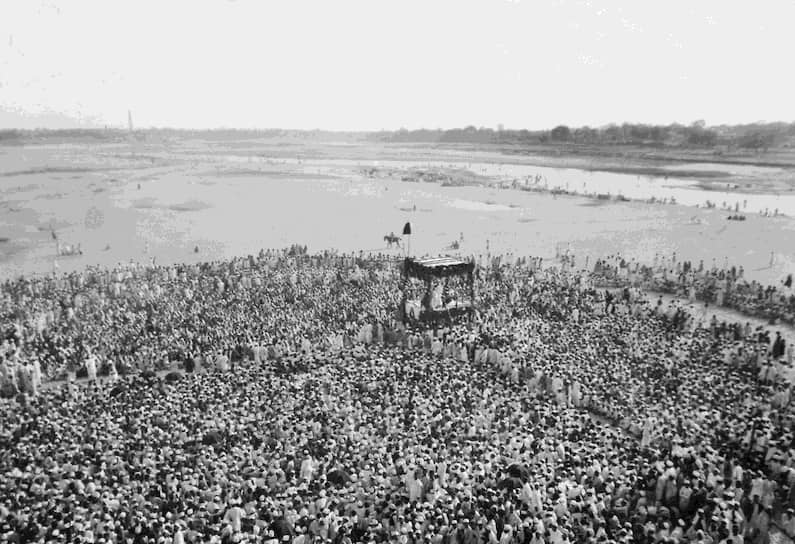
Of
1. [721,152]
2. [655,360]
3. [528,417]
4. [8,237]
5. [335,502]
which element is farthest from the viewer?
[721,152]

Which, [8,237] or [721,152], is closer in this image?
[8,237]

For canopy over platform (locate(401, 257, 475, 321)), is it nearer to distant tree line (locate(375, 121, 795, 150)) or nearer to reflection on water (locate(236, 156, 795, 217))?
reflection on water (locate(236, 156, 795, 217))

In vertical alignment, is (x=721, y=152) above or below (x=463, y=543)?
above

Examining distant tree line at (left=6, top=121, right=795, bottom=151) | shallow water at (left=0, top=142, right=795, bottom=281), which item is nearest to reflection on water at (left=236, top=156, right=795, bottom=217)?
shallow water at (left=0, top=142, right=795, bottom=281)

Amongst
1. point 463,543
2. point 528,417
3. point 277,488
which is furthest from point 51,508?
point 528,417

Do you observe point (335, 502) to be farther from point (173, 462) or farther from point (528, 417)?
point (528, 417)

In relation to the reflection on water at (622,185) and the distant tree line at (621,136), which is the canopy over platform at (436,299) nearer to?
the reflection on water at (622,185)
